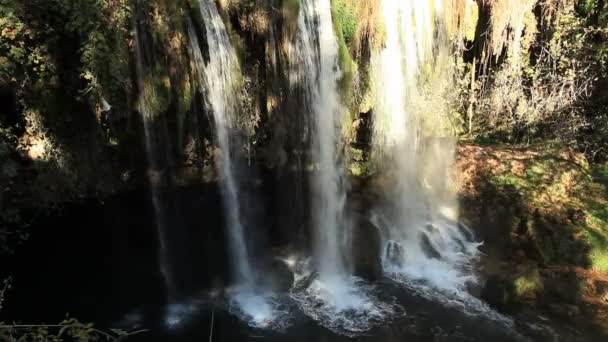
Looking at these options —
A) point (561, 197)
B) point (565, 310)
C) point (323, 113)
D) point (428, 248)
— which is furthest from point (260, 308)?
point (561, 197)

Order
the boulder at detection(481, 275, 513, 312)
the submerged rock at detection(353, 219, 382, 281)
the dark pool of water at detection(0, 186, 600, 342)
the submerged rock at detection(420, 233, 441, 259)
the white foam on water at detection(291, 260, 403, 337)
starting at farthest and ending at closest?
the submerged rock at detection(420, 233, 441, 259) < the submerged rock at detection(353, 219, 382, 281) < the boulder at detection(481, 275, 513, 312) < the white foam on water at detection(291, 260, 403, 337) < the dark pool of water at detection(0, 186, 600, 342)

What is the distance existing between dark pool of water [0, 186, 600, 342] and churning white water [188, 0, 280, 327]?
0.29 m

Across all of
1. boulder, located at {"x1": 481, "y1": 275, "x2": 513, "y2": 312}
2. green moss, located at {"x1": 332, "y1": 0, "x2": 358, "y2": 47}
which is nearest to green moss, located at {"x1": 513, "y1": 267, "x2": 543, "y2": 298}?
boulder, located at {"x1": 481, "y1": 275, "x2": 513, "y2": 312}

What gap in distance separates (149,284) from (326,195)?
394 cm

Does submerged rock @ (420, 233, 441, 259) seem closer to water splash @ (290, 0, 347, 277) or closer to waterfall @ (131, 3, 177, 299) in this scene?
water splash @ (290, 0, 347, 277)

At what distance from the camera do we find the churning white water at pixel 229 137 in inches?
308

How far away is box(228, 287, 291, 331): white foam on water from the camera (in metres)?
8.07

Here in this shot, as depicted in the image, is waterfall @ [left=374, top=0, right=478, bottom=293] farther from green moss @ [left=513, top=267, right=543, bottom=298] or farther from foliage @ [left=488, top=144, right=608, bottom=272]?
foliage @ [left=488, top=144, right=608, bottom=272]

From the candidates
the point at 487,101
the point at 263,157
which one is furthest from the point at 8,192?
the point at 487,101

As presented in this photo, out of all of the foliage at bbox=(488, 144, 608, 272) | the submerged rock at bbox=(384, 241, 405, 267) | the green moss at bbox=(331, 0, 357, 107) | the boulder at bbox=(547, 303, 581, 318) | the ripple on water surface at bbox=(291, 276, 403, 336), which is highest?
the green moss at bbox=(331, 0, 357, 107)

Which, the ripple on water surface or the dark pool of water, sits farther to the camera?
the ripple on water surface

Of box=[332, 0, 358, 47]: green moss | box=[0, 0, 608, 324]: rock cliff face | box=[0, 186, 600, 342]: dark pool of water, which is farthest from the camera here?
box=[332, 0, 358, 47]: green moss

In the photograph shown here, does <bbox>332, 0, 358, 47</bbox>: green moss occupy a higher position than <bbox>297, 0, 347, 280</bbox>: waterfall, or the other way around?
<bbox>332, 0, 358, 47</bbox>: green moss

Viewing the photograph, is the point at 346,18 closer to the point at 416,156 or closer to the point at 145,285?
the point at 416,156
